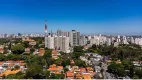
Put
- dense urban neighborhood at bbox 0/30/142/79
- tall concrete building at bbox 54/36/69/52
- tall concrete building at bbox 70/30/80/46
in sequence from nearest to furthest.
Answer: dense urban neighborhood at bbox 0/30/142/79 < tall concrete building at bbox 54/36/69/52 < tall concrete building at bbox 70/30/80/46

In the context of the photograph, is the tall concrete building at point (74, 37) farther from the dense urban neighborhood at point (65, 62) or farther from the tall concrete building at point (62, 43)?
the tall concrete building at point (62, 43)

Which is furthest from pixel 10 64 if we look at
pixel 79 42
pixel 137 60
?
pixel 79 42

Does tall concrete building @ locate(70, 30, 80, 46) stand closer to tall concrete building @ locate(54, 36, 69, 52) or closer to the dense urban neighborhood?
the dense urban neighborhood

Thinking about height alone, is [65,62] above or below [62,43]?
below

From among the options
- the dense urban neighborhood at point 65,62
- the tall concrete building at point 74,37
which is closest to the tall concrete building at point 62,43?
the dense urban neighborhood at point 65,62

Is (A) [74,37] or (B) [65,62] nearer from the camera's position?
(B) [65,62]

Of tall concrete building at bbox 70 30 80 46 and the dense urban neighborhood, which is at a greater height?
tall concrete building at bbox 70 30 80 46

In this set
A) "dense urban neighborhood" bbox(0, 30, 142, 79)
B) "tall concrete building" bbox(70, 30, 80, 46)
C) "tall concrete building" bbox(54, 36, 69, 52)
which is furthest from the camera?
"tall concrete building" bbox(70, 30, 80, 46)

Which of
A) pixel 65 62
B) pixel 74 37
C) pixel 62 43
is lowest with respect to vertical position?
pixel 65 62

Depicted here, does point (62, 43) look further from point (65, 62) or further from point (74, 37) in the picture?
point (65, 62)

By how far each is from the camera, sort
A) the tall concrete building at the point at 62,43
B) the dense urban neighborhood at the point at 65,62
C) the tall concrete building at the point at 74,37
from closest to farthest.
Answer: the dense urban neighborhood at the point at 65,62 → the tall concrete building at the point at 62,43 → the tall concrete building at the point at 74,37

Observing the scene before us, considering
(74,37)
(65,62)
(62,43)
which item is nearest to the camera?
(65,62)

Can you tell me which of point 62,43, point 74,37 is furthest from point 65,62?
point 74,37

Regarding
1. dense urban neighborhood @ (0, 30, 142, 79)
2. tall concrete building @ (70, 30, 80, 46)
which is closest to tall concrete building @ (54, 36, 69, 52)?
dense urban neighborhood @ (0, 30, 142, 79)
